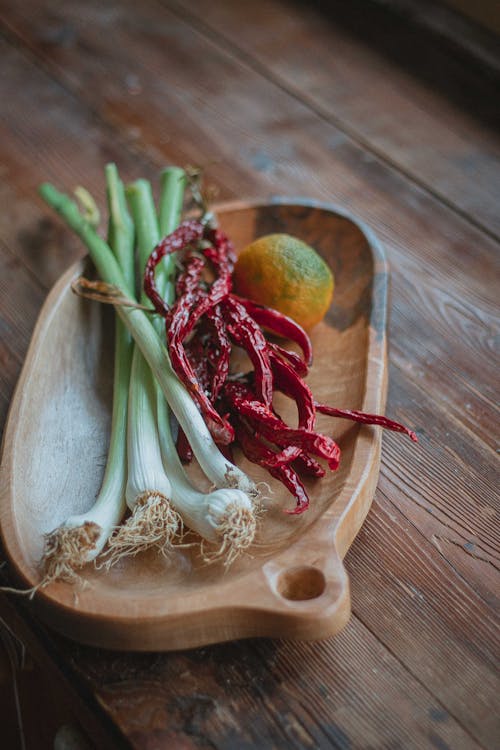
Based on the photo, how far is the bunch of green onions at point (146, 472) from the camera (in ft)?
2.89

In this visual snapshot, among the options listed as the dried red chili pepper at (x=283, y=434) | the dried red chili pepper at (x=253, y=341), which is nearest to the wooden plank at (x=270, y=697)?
the dried red chili pepper at (x=283, y=434)

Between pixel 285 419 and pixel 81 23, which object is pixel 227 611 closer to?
pixel 285 419

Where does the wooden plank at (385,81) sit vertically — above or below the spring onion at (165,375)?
above

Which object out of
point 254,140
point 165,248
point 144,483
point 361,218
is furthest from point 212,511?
point 254,140

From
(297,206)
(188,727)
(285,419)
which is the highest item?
(297,206)

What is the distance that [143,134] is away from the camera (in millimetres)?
1779

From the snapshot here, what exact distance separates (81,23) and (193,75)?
41 centimetres

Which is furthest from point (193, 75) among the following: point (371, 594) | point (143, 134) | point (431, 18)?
point (371, 594)

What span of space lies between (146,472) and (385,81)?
138 centimetres

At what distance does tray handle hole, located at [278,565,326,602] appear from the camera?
841 millimetres

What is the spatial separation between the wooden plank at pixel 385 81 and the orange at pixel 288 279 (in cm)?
54

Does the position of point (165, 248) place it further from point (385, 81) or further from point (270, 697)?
point (385, 81)

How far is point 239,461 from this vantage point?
1.07 m

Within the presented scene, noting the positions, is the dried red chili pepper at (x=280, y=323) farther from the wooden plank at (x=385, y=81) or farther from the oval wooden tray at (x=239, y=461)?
the wooden plank at (x=385, y=81)
